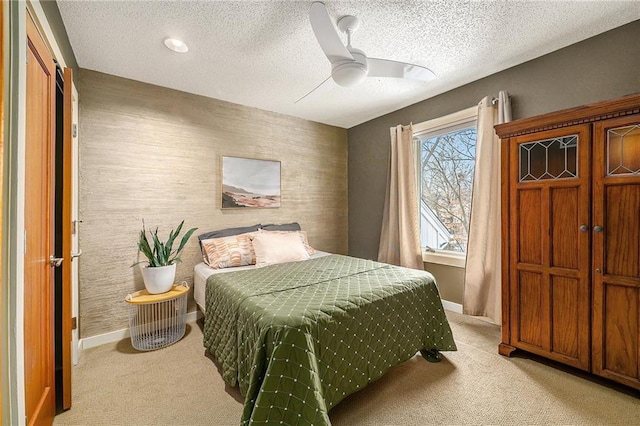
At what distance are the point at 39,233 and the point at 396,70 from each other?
7.83ft

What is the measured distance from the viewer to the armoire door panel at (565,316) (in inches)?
73.9

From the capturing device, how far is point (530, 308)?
6.86ft

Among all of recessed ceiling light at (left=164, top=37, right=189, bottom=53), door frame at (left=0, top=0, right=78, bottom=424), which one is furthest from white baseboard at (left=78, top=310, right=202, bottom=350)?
recessed ceiling light at (left=164, top=37, right=189, bottom=53)

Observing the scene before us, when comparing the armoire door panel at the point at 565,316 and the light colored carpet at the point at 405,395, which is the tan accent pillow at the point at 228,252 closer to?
the light colored carpet at the point at 405,395

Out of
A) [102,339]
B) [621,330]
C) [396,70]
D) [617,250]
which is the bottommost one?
[102,339]

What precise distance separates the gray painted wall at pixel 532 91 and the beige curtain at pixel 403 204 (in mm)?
237

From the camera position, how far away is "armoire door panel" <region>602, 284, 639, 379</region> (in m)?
1.67

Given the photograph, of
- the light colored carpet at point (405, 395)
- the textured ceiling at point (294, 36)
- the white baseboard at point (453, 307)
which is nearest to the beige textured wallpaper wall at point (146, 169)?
the textured ceiling at point (294, 36)

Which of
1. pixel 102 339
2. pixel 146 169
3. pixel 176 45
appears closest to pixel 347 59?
pixel 176 45

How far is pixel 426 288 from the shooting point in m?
2.17

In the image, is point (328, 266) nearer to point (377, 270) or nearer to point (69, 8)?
point (377, 270)

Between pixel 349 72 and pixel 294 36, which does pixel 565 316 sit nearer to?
pixel 349 72

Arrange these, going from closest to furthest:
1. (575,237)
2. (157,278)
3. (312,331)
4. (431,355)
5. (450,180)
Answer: (312,331) < (575,237) < (431,355) < (157,278) < (450,180)

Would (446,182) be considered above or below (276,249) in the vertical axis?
above
